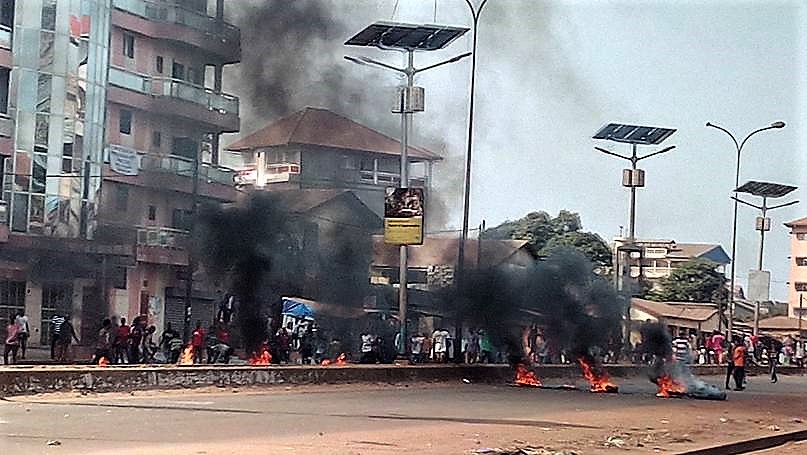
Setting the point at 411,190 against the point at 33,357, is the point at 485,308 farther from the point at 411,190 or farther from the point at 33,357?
the point at 33,357

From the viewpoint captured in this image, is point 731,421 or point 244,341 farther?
point 244,341

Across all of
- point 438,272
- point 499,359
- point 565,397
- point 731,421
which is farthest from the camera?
point 438,272

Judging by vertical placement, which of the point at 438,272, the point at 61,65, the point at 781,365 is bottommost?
the point at 781,365

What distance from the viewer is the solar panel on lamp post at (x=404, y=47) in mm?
33031

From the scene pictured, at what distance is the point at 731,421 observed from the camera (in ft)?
66.7

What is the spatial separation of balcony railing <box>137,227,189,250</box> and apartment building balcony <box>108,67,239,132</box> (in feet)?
10.8

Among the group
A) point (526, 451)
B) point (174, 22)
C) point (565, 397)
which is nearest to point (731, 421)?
point (565, 397)

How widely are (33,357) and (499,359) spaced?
11.9 m

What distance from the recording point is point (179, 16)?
1446 inches

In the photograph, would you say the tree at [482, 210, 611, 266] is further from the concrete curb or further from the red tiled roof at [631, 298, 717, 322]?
the concrete curb

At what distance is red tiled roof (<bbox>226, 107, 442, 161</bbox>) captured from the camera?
38781 mm

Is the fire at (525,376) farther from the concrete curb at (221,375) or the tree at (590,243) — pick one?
the tree at (590,243)

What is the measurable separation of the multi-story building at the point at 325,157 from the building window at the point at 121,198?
14.0 feet

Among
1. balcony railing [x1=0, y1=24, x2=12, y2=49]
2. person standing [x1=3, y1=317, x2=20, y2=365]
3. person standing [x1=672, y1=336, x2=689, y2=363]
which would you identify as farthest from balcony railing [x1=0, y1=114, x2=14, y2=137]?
person standing [x1=672, y1=336, x2=689, y2=363]
